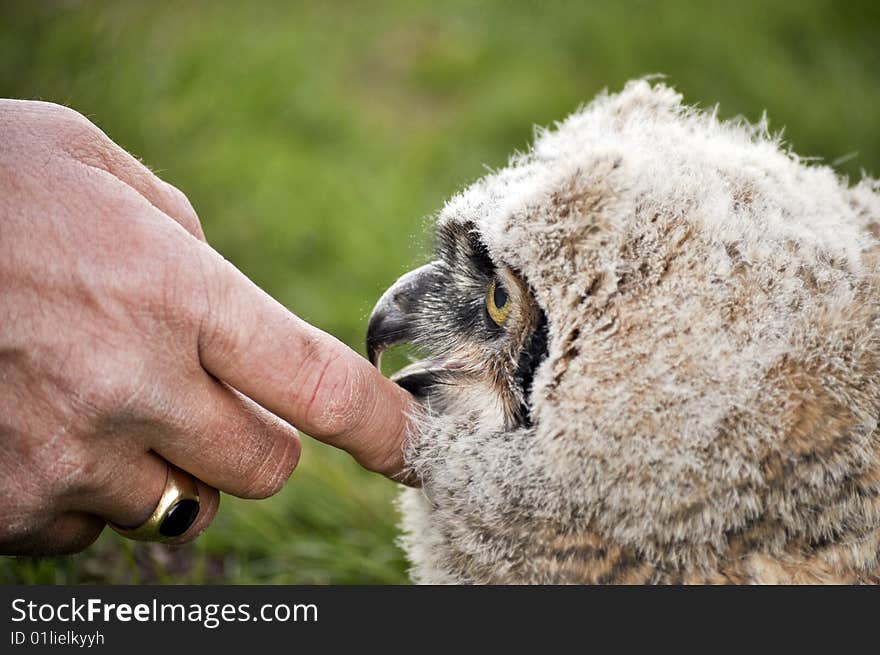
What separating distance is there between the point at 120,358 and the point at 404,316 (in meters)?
0.75

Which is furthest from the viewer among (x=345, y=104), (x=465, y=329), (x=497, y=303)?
(x=345, y=104)

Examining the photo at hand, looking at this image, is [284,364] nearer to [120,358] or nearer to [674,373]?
[120,358]

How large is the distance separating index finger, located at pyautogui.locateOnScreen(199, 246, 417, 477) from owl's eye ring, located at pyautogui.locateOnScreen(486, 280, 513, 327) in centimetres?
33

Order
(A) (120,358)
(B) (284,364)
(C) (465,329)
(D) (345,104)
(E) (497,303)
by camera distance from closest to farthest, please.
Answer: (A) (120,358) → (B) (284,364) → (E) (497,303) → (C) (465,329) → (D) (345,104)

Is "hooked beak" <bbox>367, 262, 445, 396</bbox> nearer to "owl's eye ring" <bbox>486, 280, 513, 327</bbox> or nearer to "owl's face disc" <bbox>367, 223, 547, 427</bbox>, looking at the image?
"owl's face disc" <bbox>367, 223, 547, 427</bbox>

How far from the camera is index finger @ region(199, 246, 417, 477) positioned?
1909mm

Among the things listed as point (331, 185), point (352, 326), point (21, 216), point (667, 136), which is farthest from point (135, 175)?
point (331, 185)

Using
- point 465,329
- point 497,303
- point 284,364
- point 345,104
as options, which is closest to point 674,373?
point 497,303

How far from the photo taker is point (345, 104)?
6.95 metres

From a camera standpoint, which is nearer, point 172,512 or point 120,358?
point 120,358

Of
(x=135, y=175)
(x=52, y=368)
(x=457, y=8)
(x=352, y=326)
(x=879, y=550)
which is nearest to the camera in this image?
(x=52, y=368)

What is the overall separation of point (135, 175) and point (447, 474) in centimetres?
110

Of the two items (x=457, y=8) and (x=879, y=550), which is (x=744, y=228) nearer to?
(x=879, y=550)

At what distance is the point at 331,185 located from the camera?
620 centimetres
